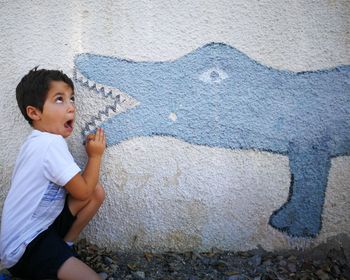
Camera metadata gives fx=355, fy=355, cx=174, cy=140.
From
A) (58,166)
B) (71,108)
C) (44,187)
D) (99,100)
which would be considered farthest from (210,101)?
(44,187)

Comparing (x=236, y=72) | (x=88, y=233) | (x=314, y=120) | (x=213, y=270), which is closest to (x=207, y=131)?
(x=236, y=72)

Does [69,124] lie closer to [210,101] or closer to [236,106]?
[210,101]

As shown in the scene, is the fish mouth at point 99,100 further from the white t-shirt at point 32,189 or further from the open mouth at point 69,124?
the white t-shirt at point 32,189

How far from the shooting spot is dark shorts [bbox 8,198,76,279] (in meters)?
1.72

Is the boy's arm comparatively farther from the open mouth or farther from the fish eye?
the fish eye

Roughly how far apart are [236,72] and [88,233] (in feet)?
4.31

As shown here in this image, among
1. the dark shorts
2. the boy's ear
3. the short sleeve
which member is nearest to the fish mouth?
the boy's ear

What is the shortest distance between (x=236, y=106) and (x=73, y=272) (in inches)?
48.5

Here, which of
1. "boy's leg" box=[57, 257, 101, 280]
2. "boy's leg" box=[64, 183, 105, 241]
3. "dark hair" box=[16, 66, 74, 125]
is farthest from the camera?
"boy's leg" box=[64, 183, 105, 241]

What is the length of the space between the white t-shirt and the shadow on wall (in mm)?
380

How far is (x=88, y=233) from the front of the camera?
2.18 metres

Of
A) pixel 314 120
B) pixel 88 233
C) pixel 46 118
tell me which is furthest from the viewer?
pixel 88 233

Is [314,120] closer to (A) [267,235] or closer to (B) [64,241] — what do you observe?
(A) [267,235]

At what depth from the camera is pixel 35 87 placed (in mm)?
1854
